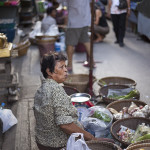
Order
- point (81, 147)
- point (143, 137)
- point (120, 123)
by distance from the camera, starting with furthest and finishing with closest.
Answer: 1. point (120, 123)
2. point (143, 137)
3. point (81, 147)

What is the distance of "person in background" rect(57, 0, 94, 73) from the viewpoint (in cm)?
590

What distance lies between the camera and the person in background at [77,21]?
5.90 meters

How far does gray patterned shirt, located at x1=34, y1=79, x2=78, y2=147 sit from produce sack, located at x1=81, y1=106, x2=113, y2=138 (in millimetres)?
747

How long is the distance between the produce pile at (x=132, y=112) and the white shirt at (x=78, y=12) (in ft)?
8.58

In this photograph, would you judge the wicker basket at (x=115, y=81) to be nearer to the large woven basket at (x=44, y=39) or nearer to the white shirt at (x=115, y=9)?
the large woven basket at (x=44, y=39)

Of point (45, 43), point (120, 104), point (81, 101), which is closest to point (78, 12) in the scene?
point (45, 43)

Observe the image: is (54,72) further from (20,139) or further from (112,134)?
(20,139)

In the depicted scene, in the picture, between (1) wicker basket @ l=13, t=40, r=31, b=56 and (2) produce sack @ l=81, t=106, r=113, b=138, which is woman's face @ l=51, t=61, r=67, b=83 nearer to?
(2) produce sack @ l=81, t=106, r=113, b=138

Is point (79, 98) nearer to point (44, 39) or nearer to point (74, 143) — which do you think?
point (74, 143)

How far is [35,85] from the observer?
5.81m

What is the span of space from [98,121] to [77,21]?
3.06 m

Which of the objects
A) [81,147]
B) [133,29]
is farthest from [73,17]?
[133,29]

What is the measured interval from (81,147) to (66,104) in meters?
0.42

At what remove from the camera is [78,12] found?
19.6ft
